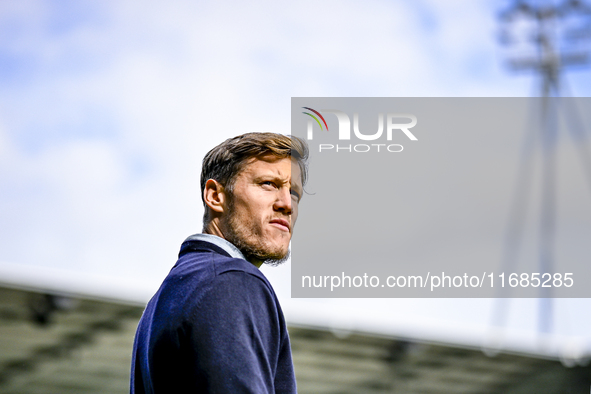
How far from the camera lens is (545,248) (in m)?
13.2

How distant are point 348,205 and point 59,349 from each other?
464 cm

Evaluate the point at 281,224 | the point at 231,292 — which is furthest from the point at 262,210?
the point at 231,292

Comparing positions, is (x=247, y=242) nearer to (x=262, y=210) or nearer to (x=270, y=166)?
(x=262, y=210)

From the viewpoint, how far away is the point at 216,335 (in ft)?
3.89

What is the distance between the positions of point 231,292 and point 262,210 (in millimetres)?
313

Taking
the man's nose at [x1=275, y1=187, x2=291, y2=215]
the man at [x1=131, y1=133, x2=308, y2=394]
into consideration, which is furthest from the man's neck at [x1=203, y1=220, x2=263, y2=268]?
the man's nose at [x1=275, y1=187, x2=291, y2=215]

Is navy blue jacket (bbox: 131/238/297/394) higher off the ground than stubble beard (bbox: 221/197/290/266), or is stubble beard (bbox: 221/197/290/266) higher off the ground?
stubble beard (bbox: 221/197/290/266)

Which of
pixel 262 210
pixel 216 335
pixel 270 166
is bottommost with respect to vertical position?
pixel 216 335

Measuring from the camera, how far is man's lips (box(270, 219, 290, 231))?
151cm

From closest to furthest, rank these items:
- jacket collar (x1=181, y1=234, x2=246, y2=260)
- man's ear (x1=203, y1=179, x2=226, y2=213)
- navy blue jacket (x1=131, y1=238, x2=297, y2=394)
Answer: navy blue jacket (x1=131, y1=238, x2=297, y2=394)
jacket collar (x1=181, y1=234, x2=246, y2=260)
man's ear (x1=203, y1=179, x2=226, y2=213)

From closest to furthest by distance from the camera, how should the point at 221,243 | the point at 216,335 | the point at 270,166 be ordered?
the point at 216,335, the point at 221,243, the point at 270,166

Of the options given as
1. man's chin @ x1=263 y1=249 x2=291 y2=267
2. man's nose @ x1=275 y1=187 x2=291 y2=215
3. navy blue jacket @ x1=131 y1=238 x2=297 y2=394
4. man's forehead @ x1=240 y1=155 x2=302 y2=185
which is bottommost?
navy blue jacket @ x1=131 y1=238 x2=297 y2=394

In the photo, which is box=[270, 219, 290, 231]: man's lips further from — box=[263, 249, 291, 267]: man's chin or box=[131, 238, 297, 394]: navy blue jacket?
box=[131, 238, 297, 394]: navy blue jacket

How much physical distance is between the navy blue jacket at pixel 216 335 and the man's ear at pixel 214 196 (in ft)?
0.73
